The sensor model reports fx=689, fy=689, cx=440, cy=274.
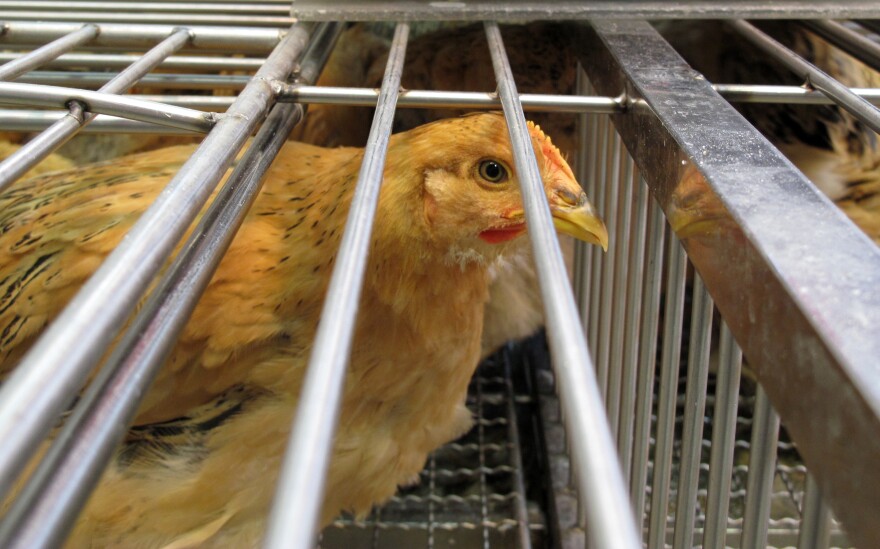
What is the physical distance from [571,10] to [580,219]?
1.11 ft

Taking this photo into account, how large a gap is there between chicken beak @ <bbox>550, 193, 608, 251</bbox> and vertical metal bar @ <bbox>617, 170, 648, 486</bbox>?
67mm

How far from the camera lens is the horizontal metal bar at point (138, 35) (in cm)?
104

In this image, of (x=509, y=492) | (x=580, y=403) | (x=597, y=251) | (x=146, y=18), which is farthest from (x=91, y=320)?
(x=509, y=492)

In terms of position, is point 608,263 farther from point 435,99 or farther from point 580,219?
point 435,99

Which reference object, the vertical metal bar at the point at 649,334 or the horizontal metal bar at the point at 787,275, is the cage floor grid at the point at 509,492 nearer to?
the vertical metal bar at the point at 649,334

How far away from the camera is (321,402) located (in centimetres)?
39

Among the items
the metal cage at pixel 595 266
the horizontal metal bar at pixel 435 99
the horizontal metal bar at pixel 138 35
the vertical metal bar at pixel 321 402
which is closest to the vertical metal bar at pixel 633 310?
the metal cage at pixel 595 266

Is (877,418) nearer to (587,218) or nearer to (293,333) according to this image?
(587,218)

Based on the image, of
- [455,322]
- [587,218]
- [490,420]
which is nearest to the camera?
[587,218]

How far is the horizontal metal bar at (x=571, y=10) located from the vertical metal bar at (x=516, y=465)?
1.07 metres

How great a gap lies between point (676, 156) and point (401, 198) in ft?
1.28

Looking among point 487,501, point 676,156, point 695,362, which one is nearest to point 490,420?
point 487,501

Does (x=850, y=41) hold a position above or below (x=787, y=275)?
above

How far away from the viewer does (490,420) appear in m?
1.88
